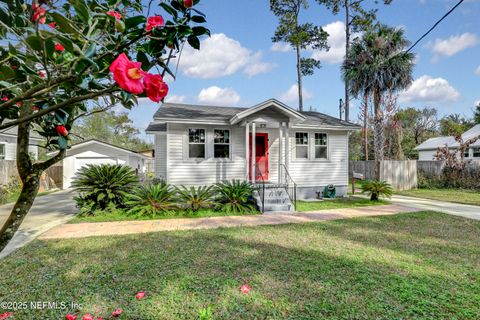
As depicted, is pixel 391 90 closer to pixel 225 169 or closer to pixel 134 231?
pixel 225 169

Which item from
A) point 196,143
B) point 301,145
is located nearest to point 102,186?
point 196,143

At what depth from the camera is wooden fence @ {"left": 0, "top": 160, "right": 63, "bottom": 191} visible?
13.3 metres

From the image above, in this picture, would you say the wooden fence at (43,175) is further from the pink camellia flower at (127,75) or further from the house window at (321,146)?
the pink camellia flower at (127,75)

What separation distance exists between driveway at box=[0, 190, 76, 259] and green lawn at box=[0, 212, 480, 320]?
0.53 metres

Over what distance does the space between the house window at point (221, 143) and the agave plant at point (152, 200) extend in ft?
8.86

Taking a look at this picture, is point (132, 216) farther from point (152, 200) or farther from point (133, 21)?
point (133, 21)

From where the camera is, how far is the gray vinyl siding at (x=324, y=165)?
38.7ft

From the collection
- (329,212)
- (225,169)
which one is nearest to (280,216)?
(329,212)

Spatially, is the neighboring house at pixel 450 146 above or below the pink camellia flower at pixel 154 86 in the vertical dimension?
above

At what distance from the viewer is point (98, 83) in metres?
1.17

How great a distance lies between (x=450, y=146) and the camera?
23.2 meters

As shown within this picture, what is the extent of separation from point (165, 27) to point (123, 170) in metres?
8.63

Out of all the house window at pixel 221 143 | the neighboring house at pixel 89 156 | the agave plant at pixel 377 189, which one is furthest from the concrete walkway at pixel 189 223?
the neighboring house at pixel 89 156

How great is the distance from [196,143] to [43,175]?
11.8m
